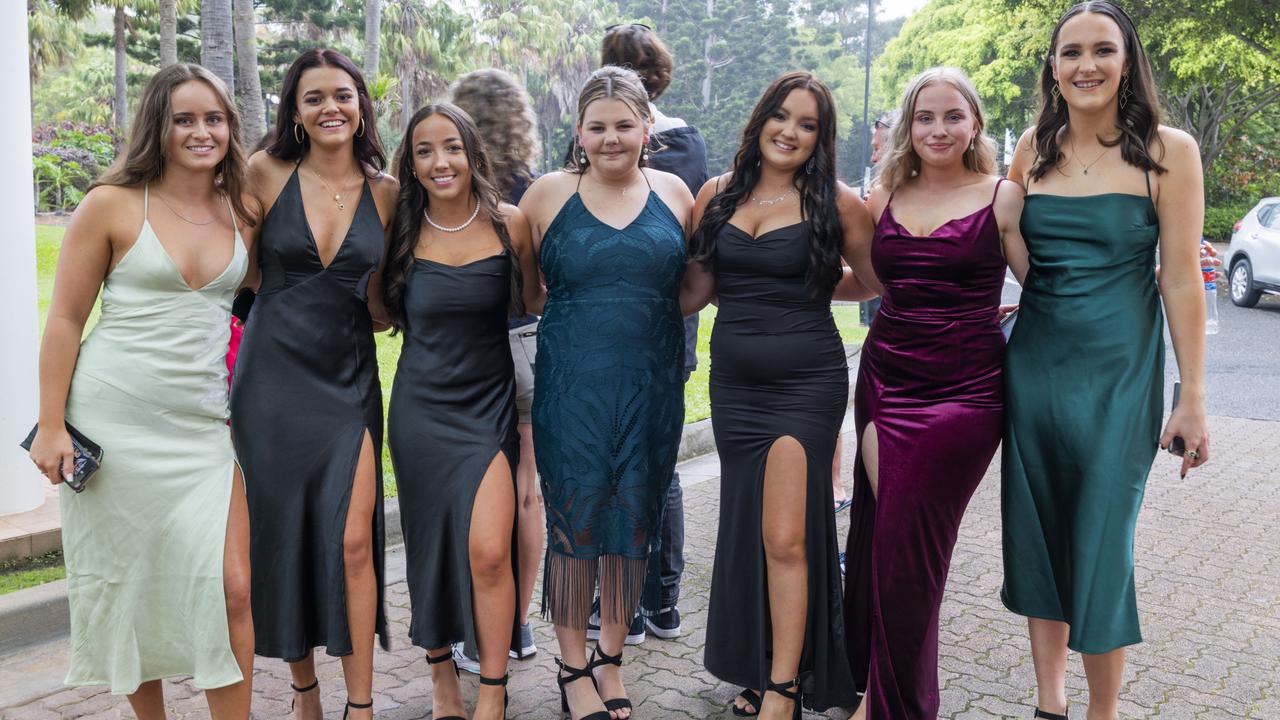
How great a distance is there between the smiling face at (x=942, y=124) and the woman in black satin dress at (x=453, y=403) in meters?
1.46

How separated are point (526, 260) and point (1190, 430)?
2323 mm

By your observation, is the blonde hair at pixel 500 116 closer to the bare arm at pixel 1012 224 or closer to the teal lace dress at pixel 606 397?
the teal lace dress at pixel 606 397

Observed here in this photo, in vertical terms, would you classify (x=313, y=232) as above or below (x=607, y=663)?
above

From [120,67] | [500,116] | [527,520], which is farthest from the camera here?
[120,67]

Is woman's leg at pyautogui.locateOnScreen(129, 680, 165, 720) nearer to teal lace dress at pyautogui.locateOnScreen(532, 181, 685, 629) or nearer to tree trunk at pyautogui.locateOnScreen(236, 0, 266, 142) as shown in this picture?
teal lace dress at pyautogui.locateOnScreen(532, 181, 685, 629)

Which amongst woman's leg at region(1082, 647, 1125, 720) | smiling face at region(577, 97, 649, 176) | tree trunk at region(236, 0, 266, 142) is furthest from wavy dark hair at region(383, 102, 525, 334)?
tree trunk at region(236, 0, 266, 142)

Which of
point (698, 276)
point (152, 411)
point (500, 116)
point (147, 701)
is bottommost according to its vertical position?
point (147, 701)

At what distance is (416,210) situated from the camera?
383 centimetres

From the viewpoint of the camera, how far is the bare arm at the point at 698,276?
3.98 m

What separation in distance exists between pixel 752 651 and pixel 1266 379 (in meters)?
9.87

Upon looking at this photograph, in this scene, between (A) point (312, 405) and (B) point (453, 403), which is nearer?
(A) point (312, 405)

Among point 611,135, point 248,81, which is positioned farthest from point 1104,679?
point 248,81

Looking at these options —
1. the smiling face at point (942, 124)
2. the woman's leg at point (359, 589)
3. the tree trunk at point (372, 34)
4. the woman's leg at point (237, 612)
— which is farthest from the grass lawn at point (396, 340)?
the tree trunk at point (372, 34)

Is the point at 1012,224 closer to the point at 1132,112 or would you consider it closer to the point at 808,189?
the point at 1132,112
